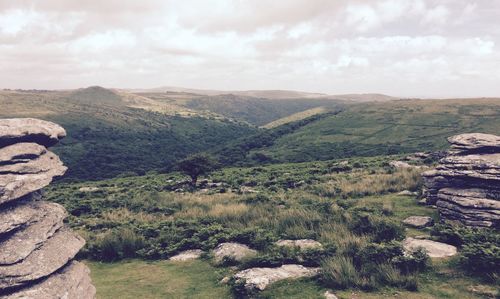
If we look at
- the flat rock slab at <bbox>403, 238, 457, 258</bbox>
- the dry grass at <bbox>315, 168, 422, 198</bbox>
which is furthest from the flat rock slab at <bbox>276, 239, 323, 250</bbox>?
the dry grass at <bbox>315, 168, 422, 198</bbox>

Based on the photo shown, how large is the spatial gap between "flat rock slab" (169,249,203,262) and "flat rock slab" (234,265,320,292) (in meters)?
4.98

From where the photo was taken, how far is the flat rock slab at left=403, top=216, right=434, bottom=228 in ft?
68.3

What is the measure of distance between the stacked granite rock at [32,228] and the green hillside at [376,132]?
76.1m

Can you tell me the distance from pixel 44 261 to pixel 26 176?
3.55 m

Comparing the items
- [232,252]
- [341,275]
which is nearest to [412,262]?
[341,275]

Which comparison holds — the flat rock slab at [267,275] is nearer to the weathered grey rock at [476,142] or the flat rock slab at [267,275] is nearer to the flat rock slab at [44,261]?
the flat rock slab at [44,261]

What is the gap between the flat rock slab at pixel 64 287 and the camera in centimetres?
1218

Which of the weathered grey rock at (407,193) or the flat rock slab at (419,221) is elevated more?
the flat rock slab at (419,221)

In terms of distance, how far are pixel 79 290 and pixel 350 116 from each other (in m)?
149

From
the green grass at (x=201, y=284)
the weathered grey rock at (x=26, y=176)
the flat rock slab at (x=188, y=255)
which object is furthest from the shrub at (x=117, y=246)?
the weathered grey rock at (x=26, y=176)

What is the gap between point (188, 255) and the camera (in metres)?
20.4

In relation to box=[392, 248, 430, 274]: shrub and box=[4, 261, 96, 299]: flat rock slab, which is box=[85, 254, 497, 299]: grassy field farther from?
box=[4, 261, 96, 299]: flat rock slab

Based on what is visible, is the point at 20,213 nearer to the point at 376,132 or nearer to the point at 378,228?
the point at 378,228

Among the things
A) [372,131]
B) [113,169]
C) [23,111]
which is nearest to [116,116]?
[23,111]
